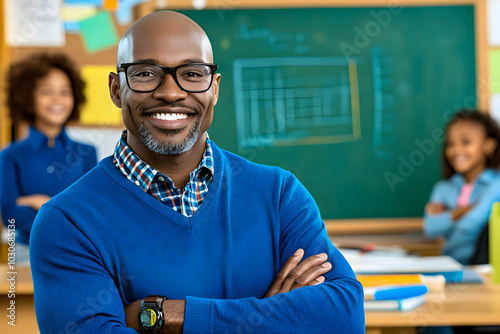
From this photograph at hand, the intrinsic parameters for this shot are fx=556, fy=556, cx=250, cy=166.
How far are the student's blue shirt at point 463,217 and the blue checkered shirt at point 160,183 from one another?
2249mm

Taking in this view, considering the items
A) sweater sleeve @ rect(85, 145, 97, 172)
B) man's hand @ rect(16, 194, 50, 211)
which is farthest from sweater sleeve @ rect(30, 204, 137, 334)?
sweater sleeve @ rect(85, 145, 97, 172)

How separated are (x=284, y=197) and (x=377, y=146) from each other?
2634 millimetres

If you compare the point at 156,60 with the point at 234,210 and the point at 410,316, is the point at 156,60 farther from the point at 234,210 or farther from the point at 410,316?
the point at 410,316

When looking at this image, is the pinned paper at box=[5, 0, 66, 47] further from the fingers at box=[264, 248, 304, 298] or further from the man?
the fingers at box=[264, 248, 304, 298]

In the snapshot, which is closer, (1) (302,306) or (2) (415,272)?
(1) (302,306)

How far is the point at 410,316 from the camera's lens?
164 centimetres


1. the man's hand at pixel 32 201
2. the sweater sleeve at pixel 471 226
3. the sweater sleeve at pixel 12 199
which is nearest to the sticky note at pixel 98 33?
the sweater sleeve at pixel 12 199

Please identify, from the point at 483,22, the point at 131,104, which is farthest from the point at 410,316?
the point at 483,22

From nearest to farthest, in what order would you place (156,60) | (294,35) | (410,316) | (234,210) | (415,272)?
1. (156,60)
2. (234,210)
3. (410,316)
4. (415,272)
5. (294,35)

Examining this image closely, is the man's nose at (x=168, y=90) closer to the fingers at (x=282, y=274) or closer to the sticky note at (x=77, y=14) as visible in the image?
the fingers at (x=282, y=274)

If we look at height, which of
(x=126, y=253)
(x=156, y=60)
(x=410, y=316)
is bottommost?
(x=410, y=316)

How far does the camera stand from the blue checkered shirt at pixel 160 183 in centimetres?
119

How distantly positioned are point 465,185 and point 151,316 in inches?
106

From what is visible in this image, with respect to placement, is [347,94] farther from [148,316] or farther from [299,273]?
[148,316]
